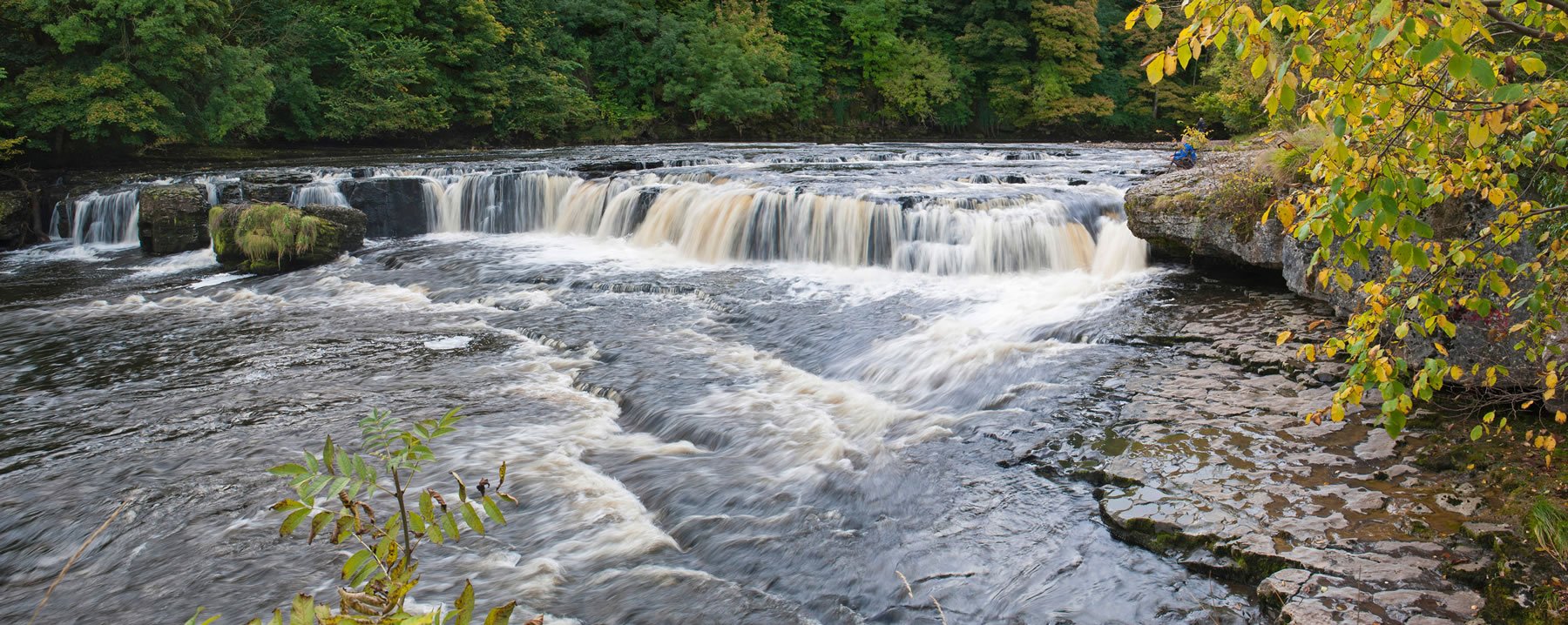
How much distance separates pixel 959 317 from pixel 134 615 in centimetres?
694

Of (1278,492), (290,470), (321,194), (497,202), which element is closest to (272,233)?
(321,194)

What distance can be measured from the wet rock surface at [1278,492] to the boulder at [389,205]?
45.5 feet

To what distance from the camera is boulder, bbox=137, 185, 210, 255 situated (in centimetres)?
1441

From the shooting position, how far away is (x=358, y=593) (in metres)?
1.67

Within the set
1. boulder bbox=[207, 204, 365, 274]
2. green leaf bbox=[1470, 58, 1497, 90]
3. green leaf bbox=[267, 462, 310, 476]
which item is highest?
green leaf bbox=[1470, 58, 1497, 90]

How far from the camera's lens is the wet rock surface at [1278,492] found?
368cm

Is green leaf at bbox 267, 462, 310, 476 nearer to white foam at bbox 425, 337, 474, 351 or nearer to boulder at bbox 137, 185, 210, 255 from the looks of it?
white foam at bbox 425, 337, 474, 351

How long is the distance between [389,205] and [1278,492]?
15727 mm

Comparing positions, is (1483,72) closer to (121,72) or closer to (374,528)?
(374,528)

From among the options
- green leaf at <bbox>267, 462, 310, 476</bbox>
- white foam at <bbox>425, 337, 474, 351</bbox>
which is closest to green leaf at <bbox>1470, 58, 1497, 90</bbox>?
green leaf at <bbox>267, 462, 310, 476</bbox>

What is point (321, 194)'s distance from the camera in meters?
16.2

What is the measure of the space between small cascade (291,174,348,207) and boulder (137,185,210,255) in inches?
59.7

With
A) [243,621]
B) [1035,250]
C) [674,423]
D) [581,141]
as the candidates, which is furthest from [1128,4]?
[243,621]

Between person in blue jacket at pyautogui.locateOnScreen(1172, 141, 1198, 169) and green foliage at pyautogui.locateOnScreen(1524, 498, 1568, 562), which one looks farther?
person in blue jacket at pyautogui.locateOnScreen(1172, 141, 1198, 169)
